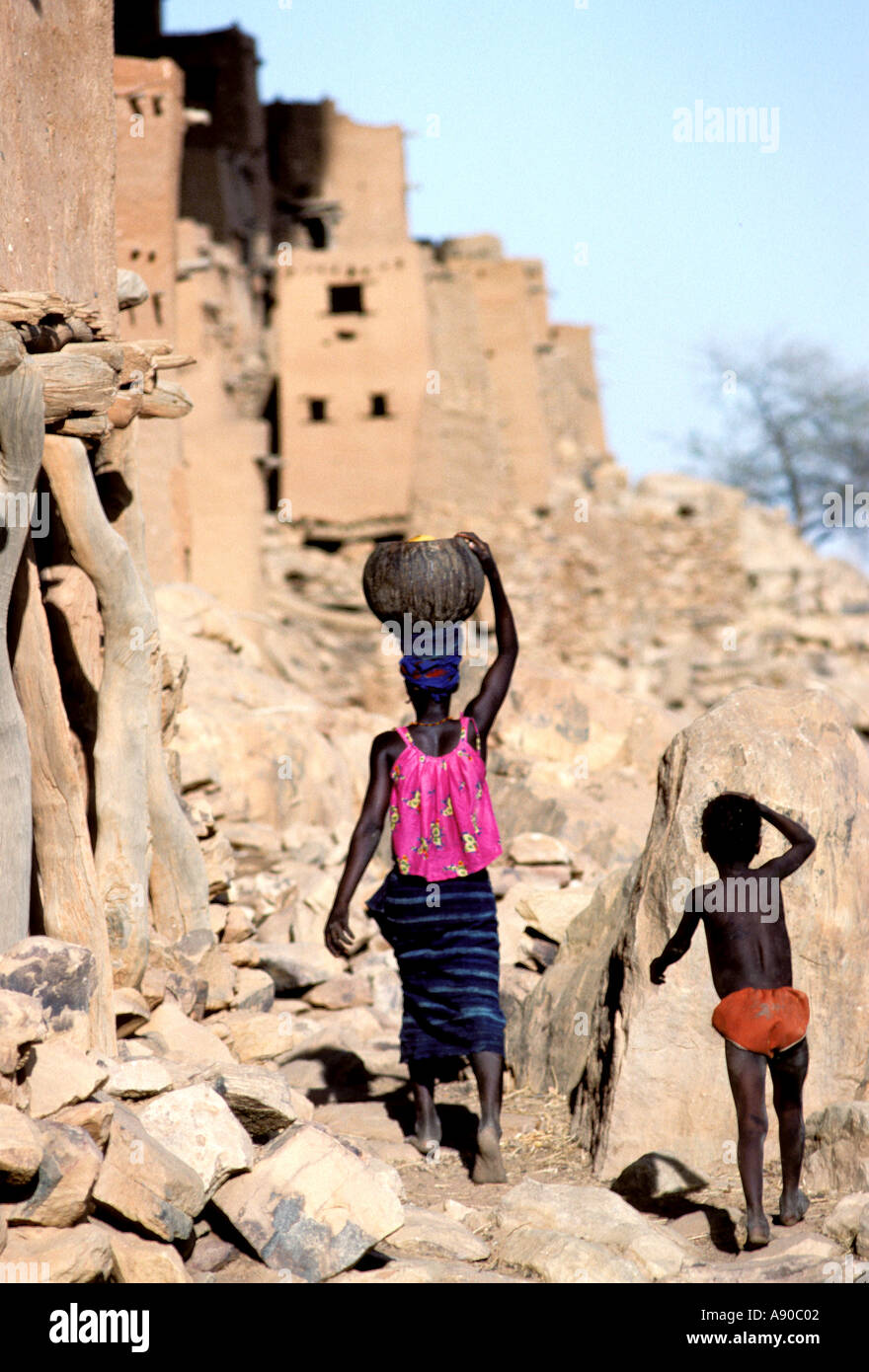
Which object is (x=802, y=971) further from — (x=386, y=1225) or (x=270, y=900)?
(x=270, y=900)

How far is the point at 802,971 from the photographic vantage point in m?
4.14

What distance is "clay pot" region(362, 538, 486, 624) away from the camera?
4.23 m

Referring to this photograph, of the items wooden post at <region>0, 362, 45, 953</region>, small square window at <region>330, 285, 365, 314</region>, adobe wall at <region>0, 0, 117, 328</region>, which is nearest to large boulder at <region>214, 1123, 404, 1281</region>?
wooden post at <region>0, 362, 45, 953</region>

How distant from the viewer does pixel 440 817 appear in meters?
4.25

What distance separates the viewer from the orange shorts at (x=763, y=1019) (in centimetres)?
351

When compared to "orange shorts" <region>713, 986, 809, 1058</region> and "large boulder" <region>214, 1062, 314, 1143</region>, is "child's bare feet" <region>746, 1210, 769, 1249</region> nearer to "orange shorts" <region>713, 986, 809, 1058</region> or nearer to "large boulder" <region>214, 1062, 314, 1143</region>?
"orange shorts" <region>713, 986, 809, 1058</region>

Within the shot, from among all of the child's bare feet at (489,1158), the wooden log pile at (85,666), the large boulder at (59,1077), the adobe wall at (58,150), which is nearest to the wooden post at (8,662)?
the wooden log pile at (85,666)

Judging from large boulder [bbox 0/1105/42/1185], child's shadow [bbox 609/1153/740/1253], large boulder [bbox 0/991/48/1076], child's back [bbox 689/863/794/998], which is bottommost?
child's shadow [bbox 609/1153/740/1253]

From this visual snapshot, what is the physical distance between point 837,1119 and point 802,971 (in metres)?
0.45

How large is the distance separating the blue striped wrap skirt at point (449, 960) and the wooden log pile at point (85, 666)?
0.89 metres

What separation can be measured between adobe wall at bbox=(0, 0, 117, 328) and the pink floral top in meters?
1.89

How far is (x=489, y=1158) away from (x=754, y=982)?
1.07 meters

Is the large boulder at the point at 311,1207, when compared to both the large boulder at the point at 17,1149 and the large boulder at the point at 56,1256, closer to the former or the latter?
the large boulder at the point at 56,1256

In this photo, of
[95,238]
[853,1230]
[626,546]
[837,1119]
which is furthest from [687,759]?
[626,546]
